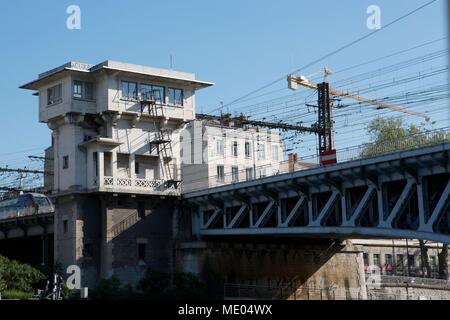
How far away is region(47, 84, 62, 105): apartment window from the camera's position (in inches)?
2360

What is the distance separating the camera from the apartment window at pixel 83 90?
58594 millimetres

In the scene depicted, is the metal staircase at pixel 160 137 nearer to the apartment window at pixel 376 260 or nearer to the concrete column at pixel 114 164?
the concrete column at pixel 114 164

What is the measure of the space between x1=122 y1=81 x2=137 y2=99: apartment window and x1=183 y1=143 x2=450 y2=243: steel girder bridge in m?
9.76

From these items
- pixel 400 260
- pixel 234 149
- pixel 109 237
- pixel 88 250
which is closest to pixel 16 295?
pixel 88 250

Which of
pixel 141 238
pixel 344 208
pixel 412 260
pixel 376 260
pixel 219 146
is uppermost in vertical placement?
pixel 219 146

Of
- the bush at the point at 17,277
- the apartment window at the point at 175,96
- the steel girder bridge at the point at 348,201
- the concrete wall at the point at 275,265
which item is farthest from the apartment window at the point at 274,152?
the bush at the point at 17,277

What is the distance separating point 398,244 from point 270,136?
2550 cm

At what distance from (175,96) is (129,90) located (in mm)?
4549

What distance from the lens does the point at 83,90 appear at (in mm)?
59062

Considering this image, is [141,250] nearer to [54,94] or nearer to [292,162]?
[54,94]

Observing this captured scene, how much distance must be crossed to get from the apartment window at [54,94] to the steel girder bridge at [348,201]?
→ 13.8 metres
